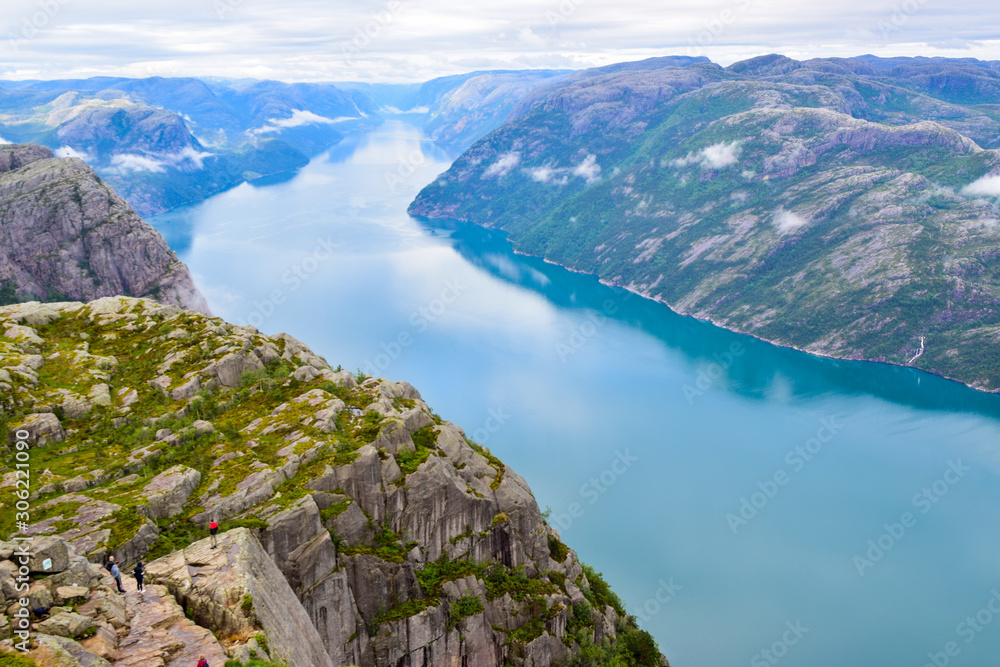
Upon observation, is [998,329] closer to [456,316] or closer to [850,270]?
[850,270]

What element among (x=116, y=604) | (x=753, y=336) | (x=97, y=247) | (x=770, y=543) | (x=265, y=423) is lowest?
(x=753, y=336)

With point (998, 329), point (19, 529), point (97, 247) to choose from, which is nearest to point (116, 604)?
point (19, 529)

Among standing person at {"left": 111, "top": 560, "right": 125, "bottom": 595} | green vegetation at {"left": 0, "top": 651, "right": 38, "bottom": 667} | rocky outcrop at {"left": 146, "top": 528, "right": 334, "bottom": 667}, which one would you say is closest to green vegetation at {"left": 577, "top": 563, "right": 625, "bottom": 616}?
rocky outcrop at {"left": 146, "top": 528, "right": 334, "bottom": 667}

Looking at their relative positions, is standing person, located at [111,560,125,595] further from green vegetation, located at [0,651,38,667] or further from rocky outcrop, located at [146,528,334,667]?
green vegetation, located at [0,651,38,667]

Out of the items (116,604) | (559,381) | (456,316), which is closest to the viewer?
(116,604)

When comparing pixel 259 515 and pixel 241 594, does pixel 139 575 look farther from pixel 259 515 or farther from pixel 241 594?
pixel 259 515

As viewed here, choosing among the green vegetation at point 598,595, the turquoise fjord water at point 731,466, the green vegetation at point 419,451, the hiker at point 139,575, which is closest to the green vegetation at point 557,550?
the green vegetation at point 598,595

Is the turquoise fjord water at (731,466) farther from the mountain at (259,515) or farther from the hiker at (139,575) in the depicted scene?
the hiker at (139,575)
